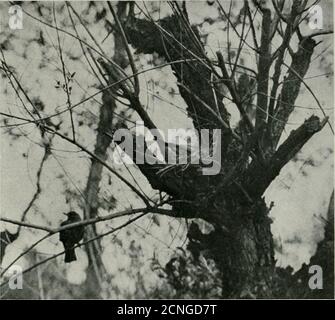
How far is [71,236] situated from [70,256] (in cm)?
9

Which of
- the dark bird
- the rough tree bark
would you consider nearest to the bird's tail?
the dark bird

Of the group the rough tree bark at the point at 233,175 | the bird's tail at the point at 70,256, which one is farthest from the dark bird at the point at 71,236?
the rough tree bark at the point at 233,175

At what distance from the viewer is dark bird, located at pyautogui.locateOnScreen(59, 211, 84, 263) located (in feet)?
8.99

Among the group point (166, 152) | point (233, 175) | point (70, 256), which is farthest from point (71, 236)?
point (233, 175)

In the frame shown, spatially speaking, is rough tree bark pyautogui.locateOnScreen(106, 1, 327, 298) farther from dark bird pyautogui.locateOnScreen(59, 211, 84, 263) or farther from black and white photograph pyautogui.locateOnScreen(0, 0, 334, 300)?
dark bird pyautogui.locateOnScreen(59, 211, 84, 263)

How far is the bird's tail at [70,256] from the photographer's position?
2736 mm

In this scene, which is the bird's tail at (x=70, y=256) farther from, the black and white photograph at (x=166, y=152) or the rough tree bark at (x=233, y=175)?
the rough tree bark at (x=233, y=175)

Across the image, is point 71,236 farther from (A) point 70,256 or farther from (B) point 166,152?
(B) point 166,152

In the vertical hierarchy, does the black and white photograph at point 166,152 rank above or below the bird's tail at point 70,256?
above

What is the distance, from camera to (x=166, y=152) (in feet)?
8.97
